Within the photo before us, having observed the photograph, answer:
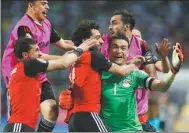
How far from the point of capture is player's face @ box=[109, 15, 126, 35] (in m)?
7.23

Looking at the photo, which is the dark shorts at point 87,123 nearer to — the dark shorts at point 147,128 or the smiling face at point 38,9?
the dark shorts at point 147,128

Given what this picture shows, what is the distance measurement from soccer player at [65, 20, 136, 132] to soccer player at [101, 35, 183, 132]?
11cm

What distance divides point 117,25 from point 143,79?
44.9 inches

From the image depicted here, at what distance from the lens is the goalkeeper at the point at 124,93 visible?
6.18m

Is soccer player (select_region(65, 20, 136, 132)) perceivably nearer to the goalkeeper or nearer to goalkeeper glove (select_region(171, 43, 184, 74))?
the goalkeeper

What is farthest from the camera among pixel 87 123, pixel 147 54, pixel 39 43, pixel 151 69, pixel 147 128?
pixel 147 54

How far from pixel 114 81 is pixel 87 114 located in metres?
0.45

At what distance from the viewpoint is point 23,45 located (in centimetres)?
631

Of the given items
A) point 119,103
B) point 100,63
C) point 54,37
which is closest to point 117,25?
point 54,37

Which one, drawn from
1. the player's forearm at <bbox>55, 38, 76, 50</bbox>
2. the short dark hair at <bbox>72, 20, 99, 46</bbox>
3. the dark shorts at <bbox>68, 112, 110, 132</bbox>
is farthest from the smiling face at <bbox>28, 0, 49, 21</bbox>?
the dark shorts at <bbox>68, 112, 110, 132</bbox>

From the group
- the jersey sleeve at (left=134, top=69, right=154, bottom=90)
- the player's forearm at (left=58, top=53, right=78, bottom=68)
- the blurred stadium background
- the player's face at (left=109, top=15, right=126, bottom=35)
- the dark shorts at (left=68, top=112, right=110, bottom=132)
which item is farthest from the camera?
the blurred stadium background

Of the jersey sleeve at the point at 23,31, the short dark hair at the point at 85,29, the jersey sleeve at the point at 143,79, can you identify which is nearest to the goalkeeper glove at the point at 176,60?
the jersey sleeve at the point at 143,79

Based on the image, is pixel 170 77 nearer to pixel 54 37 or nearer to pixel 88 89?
pixel 88 89

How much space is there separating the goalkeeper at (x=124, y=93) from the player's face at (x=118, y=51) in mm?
197
